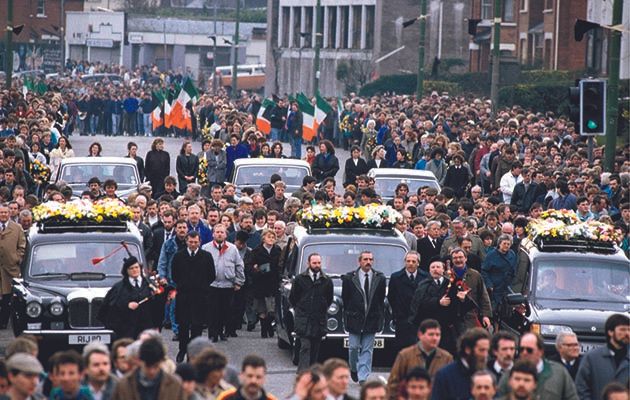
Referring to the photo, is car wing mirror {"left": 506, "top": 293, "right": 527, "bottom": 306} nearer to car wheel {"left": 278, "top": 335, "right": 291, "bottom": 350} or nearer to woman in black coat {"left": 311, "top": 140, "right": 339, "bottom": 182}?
car wheel {"left": 278, "top": 335, "right": 291, "bottom": 350}

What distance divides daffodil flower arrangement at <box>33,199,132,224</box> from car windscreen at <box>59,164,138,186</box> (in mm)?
10185

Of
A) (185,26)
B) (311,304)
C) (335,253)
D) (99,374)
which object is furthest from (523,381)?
(185,26)

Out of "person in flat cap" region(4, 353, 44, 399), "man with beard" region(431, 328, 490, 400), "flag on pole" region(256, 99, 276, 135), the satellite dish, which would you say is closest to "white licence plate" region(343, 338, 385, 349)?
"man with beard" region(431, 328, 490, 400)

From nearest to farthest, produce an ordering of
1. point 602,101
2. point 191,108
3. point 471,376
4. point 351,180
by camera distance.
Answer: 1. point 471,376
2. point 602,101
3. point 351,180
4. point 191,108

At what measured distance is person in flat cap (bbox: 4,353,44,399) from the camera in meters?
12.2

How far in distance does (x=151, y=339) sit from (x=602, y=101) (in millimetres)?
14765

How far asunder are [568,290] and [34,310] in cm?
589

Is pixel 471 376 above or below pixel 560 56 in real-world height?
below

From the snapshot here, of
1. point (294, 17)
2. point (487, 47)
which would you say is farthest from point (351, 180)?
point (294, 17)

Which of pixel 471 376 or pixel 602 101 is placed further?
pixel 602 101

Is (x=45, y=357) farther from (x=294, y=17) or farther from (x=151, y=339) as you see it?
(x=294, y=17)

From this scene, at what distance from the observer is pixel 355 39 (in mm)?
97750

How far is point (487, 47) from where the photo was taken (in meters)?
81.1

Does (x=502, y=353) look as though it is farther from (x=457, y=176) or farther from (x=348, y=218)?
(x=457, y=176)
